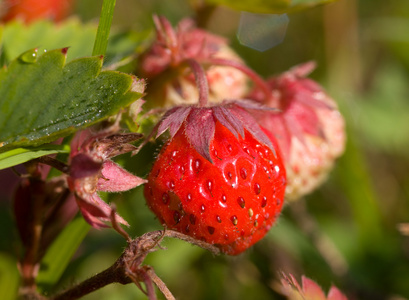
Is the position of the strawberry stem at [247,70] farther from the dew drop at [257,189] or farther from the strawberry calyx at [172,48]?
the dew drop at [257,189]

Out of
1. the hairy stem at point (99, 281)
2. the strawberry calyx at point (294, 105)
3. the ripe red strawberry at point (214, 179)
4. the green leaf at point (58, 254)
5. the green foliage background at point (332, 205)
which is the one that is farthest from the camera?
the green foliage background at point (332, 205)

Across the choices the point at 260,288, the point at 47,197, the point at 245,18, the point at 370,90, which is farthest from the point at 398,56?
the point at 47,197

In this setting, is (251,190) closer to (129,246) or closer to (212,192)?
(212,192)

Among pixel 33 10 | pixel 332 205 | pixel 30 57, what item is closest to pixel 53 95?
pixel 30 57

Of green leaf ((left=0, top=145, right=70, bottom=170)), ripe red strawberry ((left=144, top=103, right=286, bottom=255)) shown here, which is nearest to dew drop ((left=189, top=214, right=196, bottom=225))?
ripe red strawberry ((left=144, top=103, right=286, bottom=255))

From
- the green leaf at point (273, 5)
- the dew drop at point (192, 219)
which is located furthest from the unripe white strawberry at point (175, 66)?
the dew drop at point (192, 219)

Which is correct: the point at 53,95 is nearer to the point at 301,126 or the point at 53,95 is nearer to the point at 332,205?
the point at 301,126
